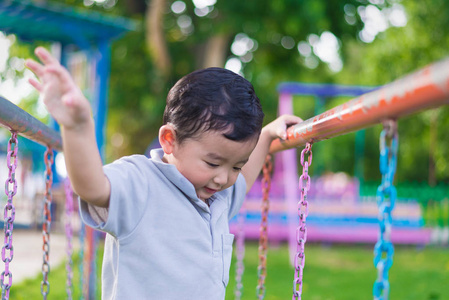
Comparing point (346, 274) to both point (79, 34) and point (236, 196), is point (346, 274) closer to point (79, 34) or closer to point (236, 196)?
point (79, 34)

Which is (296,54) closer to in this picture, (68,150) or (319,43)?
(319,43)

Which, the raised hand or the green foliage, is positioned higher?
the green foliage

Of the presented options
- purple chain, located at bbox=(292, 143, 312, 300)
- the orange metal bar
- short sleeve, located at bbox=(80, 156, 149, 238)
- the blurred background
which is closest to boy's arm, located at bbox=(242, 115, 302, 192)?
purple chain, located at bbox=(292, 143, 312, 300)

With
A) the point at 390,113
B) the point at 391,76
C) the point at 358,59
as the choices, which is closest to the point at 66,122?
the point at 390,113

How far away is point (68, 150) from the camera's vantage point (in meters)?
1.22

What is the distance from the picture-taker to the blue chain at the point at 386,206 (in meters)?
1.00

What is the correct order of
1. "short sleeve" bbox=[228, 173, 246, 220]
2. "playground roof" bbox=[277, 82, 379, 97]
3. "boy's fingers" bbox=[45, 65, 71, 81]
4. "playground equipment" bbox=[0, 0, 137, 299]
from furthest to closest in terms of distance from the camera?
"playground roof" bbox=[277, 82, 379, 97]
"playground equipment" bbox=[0, 0, 137, 299]
"short sleeve" bbox=[228, 173, 246, 220]
"boy's fingers" bbox=[45, 65, 71, 81]

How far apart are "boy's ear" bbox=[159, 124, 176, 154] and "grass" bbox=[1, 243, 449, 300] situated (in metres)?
3.58

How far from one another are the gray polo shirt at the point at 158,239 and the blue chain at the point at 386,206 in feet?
2.21

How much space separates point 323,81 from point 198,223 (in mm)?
13092

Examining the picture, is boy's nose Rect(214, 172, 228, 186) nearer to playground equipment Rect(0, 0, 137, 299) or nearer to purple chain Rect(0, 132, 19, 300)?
purple chain Rect(0, 132, 19, 300)

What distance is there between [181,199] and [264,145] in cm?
73

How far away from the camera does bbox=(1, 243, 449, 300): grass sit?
532cm

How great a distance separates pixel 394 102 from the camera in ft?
3.37
